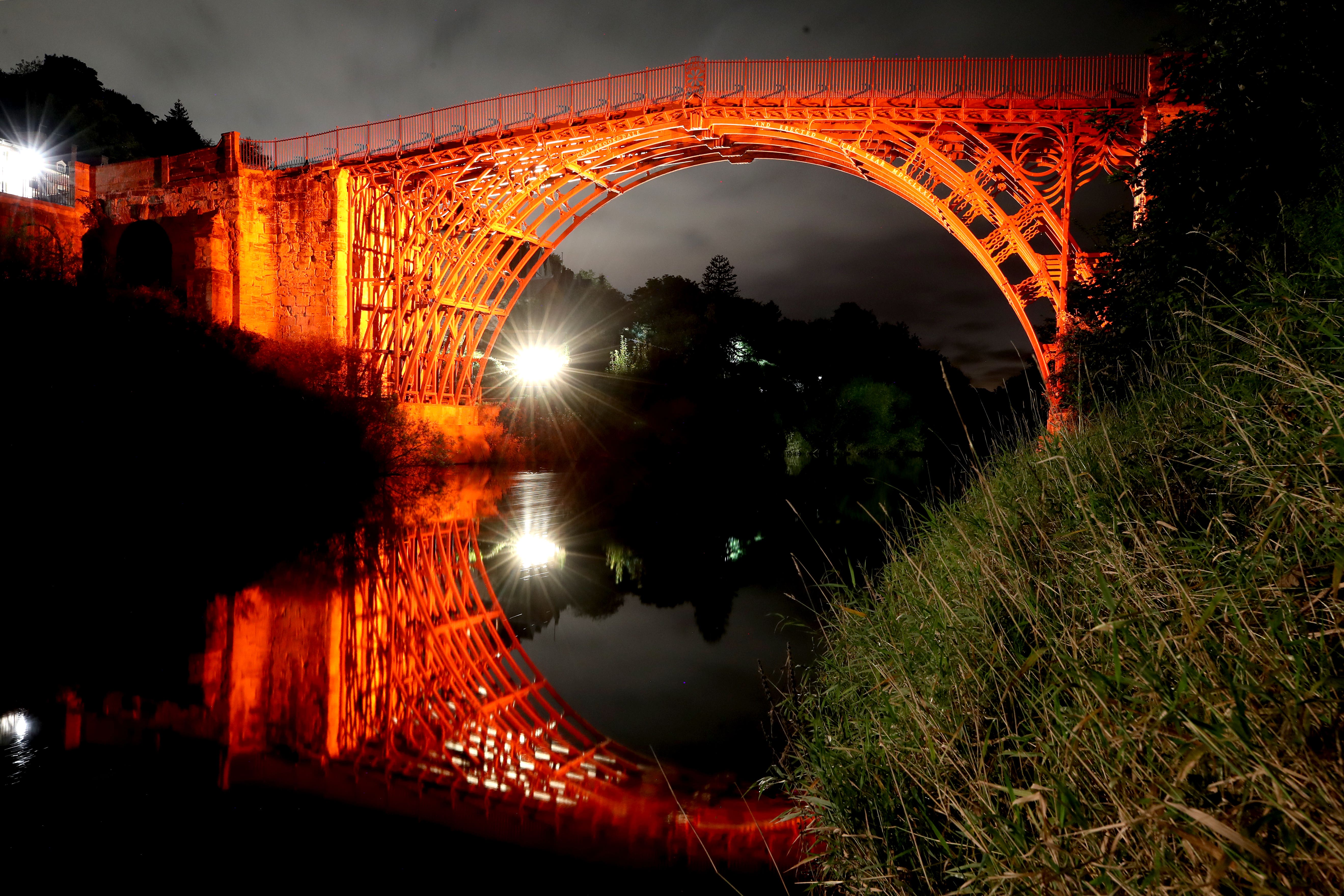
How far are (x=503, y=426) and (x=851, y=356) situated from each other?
1590 inches

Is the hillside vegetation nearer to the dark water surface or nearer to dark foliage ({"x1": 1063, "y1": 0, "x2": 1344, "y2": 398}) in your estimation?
dark foliage ({"x1": 1063, "y1": 0, "x2": 1344, "y2": 398})

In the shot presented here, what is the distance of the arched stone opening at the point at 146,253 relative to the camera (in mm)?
23906

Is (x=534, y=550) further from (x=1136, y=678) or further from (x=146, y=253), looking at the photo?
(x=146, y=253)

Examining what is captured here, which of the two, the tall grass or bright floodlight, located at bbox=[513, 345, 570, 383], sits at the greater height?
bright floodlight, located at bbox=[513, 345, 570, 383]

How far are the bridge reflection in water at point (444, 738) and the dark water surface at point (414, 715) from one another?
2cm

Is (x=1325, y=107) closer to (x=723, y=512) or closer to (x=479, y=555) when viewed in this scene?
(x=479, y=555)

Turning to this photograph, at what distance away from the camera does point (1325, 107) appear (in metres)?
4.90

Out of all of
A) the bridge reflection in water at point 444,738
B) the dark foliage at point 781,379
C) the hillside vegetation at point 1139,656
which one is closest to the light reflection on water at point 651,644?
the bridge reflection in water at point 444,738

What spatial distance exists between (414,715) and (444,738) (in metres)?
0.40

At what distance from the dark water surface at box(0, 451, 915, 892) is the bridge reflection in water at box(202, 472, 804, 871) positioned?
0.02 m

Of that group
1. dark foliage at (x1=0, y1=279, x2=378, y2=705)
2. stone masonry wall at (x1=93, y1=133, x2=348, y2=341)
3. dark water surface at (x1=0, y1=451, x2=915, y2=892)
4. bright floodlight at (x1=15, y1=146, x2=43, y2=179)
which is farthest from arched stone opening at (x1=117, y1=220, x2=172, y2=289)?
dark water surface at (x1=0, y1=451, x2=915, y2=892)

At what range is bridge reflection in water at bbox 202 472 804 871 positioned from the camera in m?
3.07

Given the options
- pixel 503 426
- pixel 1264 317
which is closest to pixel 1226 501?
pixel 1264 317

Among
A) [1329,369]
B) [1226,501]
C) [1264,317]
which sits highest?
[1264,317]
